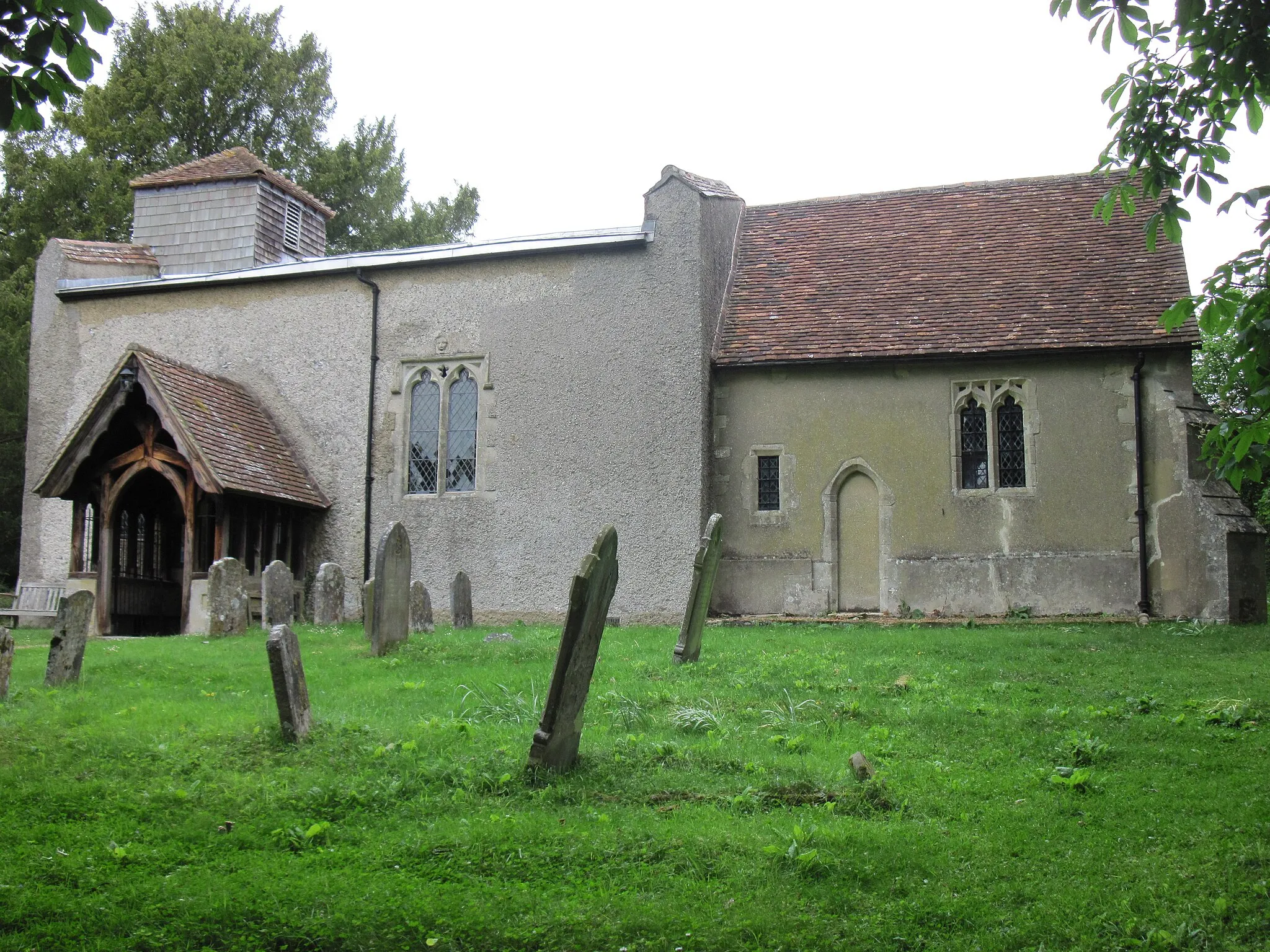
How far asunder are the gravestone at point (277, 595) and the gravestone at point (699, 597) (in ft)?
20.3

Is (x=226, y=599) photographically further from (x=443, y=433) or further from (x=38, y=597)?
(x=38, y=597)

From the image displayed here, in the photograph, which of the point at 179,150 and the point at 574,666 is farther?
the point at 179,150

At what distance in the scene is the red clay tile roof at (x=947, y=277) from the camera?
18.4 meters

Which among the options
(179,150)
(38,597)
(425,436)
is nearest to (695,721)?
(425,436)

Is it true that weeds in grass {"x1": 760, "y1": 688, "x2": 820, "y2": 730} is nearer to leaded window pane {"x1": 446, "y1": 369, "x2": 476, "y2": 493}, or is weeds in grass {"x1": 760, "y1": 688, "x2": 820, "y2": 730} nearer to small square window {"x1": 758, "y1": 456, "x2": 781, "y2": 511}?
small square window {"x1": 758, "y1": 456, "x2": 781, "y2": 511}

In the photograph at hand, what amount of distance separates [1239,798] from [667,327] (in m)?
13.3

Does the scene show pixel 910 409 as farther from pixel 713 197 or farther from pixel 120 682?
pixel 120 682

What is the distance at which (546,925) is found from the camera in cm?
515

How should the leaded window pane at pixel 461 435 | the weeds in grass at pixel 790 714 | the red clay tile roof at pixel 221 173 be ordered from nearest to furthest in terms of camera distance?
the weeds in grass at pixel 790 714, the leaded window pane at pixel 461 435, the red clay tile roof at pixel 221 173

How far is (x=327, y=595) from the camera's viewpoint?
17.4 meters

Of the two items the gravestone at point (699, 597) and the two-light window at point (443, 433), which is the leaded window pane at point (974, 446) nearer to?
the gravestone at point (699, 597)

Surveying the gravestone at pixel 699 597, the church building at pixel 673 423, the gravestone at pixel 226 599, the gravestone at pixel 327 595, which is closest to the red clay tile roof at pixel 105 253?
the church building at pixel 673 423

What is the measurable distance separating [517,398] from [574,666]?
12.6m

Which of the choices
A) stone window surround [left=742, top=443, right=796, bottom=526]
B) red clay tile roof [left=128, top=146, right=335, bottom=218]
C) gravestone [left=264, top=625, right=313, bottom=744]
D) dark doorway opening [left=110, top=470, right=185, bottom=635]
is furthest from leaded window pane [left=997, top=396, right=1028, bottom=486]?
red clay tile roof [left=128, top=146, right=335, bottom=218]
